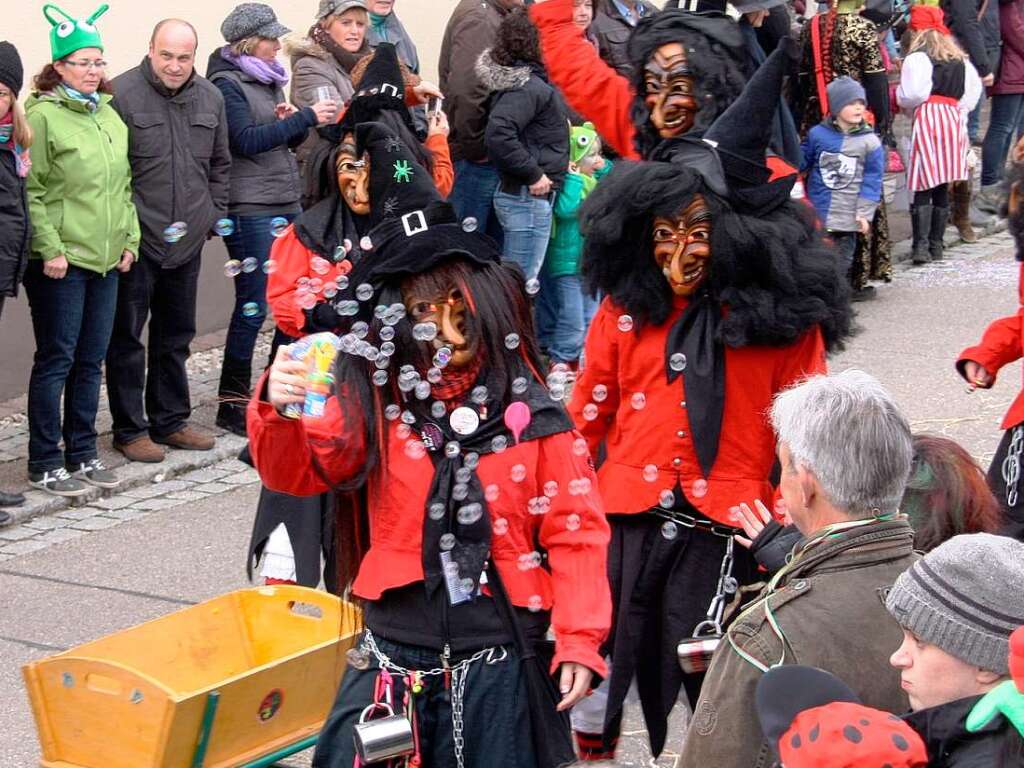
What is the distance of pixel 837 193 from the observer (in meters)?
10.1

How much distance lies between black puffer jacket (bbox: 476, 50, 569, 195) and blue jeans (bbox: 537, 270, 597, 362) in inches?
24.4

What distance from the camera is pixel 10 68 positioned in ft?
21.9

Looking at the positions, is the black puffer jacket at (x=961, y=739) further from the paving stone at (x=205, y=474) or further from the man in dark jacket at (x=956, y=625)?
the paving stone at (x=205, y=474)

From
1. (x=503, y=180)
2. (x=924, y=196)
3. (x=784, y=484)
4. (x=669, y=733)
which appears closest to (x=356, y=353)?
(x=784, y=484)

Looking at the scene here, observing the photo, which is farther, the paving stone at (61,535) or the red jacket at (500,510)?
the paving stone at (61,535)

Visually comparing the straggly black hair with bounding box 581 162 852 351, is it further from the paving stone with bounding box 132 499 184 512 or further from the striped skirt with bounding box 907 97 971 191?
the striped skirt with bounding box 907 97 971 191

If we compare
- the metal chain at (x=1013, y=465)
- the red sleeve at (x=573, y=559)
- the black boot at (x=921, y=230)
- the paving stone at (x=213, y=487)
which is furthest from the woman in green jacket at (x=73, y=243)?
the black boot at (x=921, y=230)

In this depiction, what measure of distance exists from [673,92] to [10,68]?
329 centimetres

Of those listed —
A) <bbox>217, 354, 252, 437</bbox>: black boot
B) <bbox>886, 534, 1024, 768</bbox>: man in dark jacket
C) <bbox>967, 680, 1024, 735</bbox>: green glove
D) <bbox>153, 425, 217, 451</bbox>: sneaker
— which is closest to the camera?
<bbox>967, 680, 1024, 735</bbox>: green glove

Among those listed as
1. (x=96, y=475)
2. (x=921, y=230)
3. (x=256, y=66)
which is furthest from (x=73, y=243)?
(x=921, y=230)

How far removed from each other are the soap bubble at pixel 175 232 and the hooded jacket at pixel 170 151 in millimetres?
31

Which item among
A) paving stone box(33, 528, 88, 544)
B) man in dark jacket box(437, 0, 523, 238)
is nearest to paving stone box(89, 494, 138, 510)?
paving stone box(33, 528, 88, 544)

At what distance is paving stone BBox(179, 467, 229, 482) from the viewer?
7633 mm

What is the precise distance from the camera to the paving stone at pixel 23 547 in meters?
Answer: 6.64
